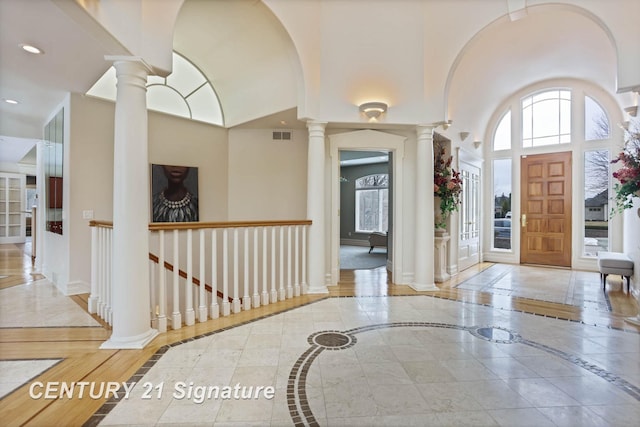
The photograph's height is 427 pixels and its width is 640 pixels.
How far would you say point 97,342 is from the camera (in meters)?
2.75

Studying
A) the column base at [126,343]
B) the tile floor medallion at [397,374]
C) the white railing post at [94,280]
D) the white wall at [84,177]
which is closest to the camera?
the tile floor medallion at [397,374]

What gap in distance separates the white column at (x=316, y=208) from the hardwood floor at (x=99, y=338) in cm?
28

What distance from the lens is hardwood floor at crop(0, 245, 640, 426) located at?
6.03 feet

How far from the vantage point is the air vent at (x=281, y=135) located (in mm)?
5387

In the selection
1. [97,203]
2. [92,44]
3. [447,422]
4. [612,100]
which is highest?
[612,100]

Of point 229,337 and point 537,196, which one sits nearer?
point 229,337

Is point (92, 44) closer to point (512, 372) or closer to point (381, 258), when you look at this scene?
point (512, 372)

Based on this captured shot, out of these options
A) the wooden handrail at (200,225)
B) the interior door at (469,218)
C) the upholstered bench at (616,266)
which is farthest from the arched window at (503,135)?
the wooden handrail at (200,225)

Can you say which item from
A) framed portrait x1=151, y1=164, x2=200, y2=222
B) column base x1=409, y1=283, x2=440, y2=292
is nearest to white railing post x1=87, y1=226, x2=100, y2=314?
framed portrait x1=151, y1=164, x2=200, y2=222

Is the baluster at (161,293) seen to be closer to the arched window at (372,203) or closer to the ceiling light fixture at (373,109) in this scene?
the ceiling light fixture at (373,109)

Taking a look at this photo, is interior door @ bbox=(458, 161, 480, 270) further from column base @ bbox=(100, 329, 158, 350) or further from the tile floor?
column base @ bbox=(100, 329, 158, 350)

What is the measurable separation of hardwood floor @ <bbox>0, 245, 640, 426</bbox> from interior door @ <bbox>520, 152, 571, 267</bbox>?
181 centimetres

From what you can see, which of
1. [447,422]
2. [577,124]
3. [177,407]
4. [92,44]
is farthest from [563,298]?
[92,44]

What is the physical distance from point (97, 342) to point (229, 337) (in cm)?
115
